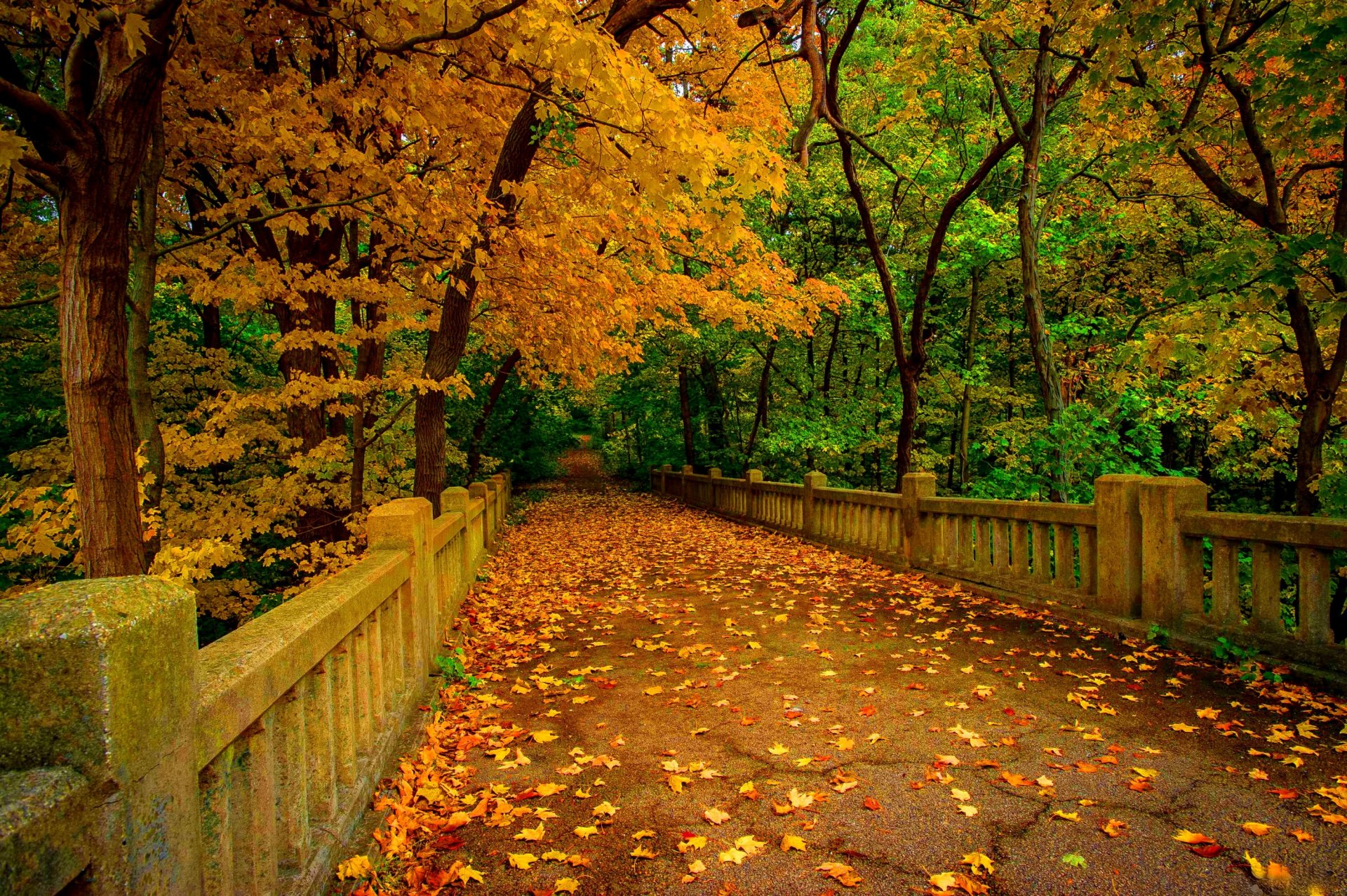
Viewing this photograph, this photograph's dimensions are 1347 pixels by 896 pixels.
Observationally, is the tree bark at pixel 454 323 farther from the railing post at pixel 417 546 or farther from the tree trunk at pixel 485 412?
the tree trunk at pixel 485 412

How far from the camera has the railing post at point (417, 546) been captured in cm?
425

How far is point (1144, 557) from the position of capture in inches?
Result: 221

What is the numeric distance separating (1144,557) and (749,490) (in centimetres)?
1075

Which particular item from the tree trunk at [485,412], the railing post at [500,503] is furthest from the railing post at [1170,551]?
the railing post at [500,503]

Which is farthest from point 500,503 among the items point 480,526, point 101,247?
point 101,247

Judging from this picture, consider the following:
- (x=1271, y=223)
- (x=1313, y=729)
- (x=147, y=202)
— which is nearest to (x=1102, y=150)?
(x=1271, y=223)

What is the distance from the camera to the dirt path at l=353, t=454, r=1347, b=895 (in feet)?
8.99

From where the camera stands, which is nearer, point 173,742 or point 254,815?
point 173,742

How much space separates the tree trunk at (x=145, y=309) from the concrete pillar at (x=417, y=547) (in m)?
2.46

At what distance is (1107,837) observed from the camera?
2867 mm

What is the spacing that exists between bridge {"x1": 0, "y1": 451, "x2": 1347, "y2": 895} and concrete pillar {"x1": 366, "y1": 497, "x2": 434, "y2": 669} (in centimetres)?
3

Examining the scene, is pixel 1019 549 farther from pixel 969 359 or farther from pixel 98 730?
pixel 969 359

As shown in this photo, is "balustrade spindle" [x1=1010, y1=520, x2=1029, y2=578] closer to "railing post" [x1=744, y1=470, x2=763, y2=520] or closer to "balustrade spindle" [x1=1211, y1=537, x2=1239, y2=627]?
"balustrade spindle" [x1=1211, y1=537, x2=1239, y2=627]

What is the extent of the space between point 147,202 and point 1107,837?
779 cm
